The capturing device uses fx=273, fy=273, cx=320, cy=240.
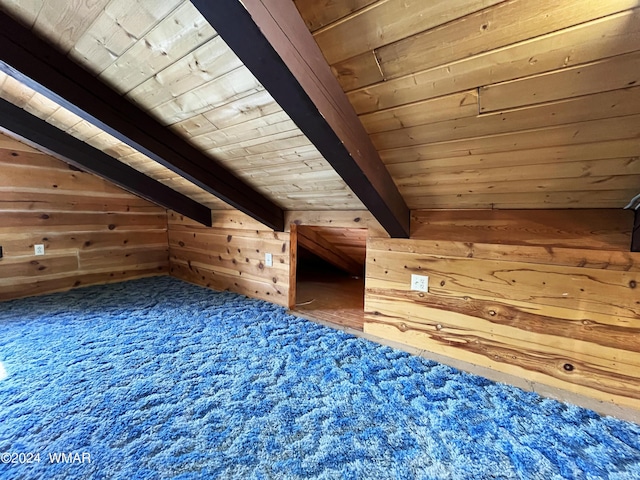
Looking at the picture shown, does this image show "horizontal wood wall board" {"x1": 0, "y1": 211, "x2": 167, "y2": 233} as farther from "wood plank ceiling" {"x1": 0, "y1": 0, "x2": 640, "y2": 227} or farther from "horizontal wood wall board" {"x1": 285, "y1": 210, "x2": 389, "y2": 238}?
"horizontal wood wall board" {"x1": 285, "y1": 210, "x2": 389, "y2": 238}

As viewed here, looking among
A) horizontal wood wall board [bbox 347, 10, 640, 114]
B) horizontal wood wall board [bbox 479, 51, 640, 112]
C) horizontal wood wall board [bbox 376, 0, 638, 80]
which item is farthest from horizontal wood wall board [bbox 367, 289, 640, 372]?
horizontal wood wall board [bbox 376, 0, 638, 80]

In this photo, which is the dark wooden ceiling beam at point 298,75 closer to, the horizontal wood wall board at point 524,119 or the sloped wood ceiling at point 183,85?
the horizontal wood wall board at point 524,119

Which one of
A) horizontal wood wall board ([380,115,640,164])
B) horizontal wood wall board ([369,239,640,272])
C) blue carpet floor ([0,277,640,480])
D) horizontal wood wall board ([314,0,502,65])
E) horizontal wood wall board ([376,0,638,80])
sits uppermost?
horizontal wood wall board ([314,0,502,65])

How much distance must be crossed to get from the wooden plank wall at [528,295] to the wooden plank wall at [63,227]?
9.75 ft

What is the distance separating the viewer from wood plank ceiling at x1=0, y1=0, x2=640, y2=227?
0.73m

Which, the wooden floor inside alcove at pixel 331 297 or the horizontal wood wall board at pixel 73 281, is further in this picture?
the horizontal wood wall board at pixel 73 281

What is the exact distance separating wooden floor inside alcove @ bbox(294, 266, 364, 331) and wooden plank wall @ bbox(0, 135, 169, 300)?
202cm

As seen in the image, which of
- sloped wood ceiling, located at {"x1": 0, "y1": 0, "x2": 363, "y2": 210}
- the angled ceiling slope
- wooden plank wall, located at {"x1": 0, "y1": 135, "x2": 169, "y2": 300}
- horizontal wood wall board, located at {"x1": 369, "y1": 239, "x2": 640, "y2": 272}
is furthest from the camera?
wooden plank wall, located at {"x1": 0, "y1": 135, "x2": 169, "y2": 300}

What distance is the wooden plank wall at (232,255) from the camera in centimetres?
245

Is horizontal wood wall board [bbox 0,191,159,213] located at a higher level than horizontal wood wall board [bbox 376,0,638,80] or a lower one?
lower

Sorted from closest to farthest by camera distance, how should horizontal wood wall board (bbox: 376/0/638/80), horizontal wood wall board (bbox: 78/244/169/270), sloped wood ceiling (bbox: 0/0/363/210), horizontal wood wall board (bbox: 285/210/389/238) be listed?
horizontal wood wall board (bbox: 376/0/638/80), sloped wood ceiling (bbox: 0/0/363/210), horizontal wood wall board (bbox: 285/210/389/238), horizontal wood wall board (bbox: 78/244/169/270)

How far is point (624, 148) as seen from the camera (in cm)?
95

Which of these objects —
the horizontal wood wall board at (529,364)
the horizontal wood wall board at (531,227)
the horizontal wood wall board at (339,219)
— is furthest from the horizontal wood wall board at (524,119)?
the horizontal wood wall board at (529,364)

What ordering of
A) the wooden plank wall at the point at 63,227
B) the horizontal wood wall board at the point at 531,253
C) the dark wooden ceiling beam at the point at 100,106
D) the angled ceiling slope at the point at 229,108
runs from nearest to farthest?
the angled ceiling slope at the point at 229,108 < the dark wooden ceiling beam at the point at 100,106 < the horizontal wood wall board at the point at 531,253 < the wooden plank wall at the point at 63,227
